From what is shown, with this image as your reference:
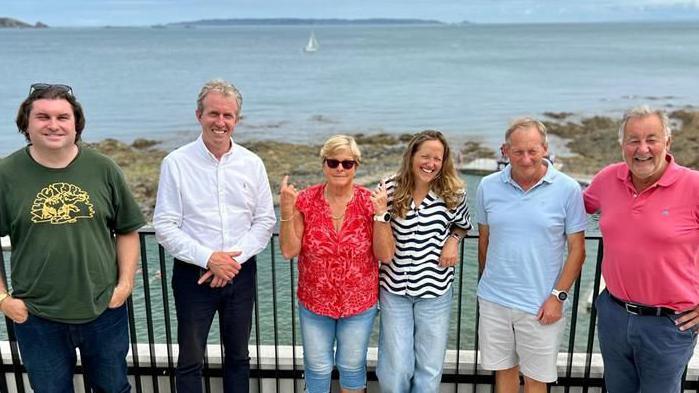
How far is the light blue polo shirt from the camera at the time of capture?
311cm

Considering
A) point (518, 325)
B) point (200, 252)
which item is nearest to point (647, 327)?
point (518, 325)

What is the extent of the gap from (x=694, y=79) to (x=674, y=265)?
68138mm

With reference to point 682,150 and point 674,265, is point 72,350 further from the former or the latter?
point 682,150

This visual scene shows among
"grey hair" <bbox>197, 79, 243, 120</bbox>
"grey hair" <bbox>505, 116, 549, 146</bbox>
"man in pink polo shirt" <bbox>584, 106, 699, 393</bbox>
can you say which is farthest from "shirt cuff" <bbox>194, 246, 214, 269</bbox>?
"man in pink polo shirt" <bbox>584, 106, 699, 393</bbox>

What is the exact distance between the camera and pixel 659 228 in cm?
287

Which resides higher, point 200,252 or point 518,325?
point 200,252

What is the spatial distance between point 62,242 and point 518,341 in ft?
7.76

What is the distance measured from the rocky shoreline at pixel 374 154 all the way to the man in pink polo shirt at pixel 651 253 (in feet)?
49.8

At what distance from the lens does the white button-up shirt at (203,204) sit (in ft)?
10.6

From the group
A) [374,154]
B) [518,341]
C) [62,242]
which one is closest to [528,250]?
[518,341]

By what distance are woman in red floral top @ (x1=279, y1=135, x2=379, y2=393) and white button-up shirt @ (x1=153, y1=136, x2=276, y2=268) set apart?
317mm

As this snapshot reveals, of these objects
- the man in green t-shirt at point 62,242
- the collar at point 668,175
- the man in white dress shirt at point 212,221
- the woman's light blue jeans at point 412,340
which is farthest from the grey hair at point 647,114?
the man in green t-shirt at point 62,242

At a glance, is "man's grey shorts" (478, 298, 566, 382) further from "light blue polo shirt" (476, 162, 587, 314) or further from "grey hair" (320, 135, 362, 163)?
"grey hair" (320, 135, 362, 163)

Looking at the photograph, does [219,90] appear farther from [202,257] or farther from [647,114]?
[647,114]
